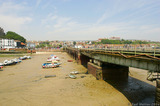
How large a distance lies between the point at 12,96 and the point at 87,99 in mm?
10775

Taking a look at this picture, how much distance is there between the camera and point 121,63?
1543 centimetres

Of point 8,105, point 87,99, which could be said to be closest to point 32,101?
point 8,105

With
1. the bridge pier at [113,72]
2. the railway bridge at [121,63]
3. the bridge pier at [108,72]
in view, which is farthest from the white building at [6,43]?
the bridge pier at [113,72]

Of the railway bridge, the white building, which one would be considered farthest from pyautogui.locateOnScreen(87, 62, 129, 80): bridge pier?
the white building

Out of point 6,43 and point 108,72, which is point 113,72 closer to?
point 108,72

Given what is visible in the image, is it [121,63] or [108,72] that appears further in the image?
[108,72]

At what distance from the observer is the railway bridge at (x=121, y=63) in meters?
11.1

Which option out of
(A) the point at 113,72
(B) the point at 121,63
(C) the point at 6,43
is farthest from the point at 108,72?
(C) the point at 6,43

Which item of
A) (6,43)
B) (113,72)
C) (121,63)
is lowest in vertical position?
→ (113,72)

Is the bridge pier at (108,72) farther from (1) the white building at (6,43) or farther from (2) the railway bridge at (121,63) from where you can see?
(1) the white building at (6,43)

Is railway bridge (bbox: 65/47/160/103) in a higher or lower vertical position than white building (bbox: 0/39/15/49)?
lower

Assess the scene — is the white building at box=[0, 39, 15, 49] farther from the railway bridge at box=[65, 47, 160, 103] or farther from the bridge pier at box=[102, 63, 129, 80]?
the bridge pier at box=[102, 63, 129, 80]

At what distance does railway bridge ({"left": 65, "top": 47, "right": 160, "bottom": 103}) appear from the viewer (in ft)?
36.6

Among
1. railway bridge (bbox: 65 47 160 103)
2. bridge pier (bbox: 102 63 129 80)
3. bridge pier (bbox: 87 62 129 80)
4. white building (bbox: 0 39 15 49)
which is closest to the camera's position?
railway bridge (bbox: 65 47 160 103)
